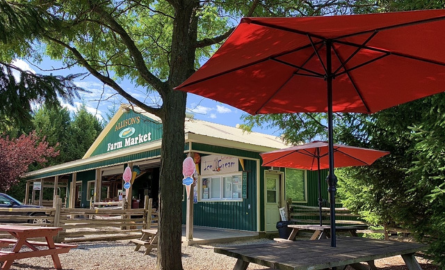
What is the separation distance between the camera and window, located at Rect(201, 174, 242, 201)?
14.3 meters

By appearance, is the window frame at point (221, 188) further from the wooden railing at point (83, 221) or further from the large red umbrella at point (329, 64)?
the large red umbrella at point (329, 64)

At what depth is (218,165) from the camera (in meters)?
15.2

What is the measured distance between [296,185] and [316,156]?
7.30m

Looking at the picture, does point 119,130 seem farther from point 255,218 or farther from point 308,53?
point 308,53

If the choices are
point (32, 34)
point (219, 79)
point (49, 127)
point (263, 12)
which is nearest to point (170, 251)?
point (219, 79)

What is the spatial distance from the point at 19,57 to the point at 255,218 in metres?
9.02

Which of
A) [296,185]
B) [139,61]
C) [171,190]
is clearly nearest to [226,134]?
[296,185]

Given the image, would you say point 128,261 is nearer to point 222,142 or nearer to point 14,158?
point 222,142

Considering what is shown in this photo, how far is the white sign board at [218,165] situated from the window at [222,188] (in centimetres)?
26

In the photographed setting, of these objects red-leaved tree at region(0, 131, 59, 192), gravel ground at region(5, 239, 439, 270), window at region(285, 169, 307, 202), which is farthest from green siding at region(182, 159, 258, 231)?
red-leaved tree at region(0, 131, 59, 192)

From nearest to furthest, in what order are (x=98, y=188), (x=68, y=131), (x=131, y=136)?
(x=131, y=136), (x=98, y=188), (x=68, y=131)

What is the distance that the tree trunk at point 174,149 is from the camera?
5.54 m

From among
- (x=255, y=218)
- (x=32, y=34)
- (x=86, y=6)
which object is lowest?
(x=255, y=218)

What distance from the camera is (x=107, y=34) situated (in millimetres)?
8297
